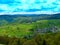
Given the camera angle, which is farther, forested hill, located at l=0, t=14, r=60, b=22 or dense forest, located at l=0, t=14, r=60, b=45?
forested hill, located at l=0, t=14, r=60, b=22

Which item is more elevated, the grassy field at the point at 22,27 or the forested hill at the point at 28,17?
the forested hill at the point at 28,17

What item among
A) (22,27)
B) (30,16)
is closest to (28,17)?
(30,16)

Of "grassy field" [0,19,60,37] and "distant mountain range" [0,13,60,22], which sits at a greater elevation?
"distant mountain range" [0,13,60,22]

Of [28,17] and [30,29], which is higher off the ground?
[28,17]

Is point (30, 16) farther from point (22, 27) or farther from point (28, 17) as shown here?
point (22, 27)

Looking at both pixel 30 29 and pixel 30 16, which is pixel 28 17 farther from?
pixel 30 29

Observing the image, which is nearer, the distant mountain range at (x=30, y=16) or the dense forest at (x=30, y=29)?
the dense forest at (x=30, y=29)

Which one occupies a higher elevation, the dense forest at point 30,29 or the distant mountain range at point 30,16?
the distant mountain range at point 30,16

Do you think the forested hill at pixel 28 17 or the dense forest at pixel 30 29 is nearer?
the dense forest at pixel 30 29
